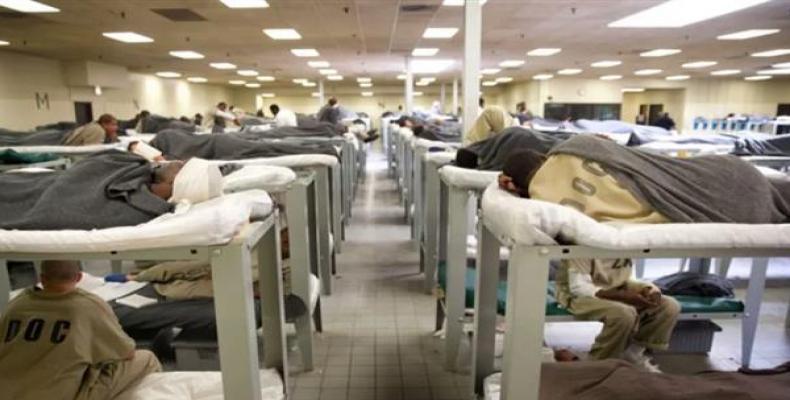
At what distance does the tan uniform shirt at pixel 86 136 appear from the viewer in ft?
19.3

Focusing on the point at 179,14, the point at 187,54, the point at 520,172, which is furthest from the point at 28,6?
the point at 520,172

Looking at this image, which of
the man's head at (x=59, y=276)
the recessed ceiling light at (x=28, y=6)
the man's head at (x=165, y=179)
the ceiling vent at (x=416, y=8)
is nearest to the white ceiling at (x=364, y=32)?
the ceiling vent at (x=416, y=8)

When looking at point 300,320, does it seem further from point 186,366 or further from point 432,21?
point 432,21

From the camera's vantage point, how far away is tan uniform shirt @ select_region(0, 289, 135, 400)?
5.28ft

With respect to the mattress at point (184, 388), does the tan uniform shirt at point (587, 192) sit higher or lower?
higher

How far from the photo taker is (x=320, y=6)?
670 cm

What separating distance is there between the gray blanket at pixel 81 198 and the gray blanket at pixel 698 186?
50.1 inches

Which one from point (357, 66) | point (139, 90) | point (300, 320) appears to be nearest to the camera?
point (300, 320)

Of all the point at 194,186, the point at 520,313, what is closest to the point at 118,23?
the point at 194,186

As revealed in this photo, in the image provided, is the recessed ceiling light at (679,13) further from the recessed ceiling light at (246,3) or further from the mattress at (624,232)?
the mattress at (624,232)

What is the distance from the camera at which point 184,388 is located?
6.06 ft

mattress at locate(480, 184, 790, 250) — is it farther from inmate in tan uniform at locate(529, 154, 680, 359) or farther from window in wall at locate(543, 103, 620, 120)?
window in wall at locate(543, 103, 620, 120)

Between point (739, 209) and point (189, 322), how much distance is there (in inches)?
97.2

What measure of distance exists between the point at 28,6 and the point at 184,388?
23.0 ft
